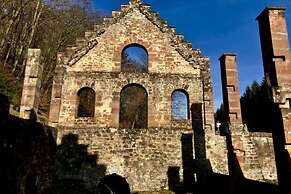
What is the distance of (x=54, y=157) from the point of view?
14.6m

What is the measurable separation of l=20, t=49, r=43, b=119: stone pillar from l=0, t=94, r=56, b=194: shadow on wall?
0.47 m

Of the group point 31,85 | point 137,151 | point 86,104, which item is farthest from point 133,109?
point 31,85

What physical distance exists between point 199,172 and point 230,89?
4103mm

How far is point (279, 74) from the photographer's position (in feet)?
28.4

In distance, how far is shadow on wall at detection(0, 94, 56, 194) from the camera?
370 inches

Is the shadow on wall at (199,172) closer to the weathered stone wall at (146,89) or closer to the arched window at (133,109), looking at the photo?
the weathered stone wall at (146,89)

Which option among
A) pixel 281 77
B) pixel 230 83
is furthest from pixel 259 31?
pixel 230 83

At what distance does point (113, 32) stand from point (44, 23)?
10.3m

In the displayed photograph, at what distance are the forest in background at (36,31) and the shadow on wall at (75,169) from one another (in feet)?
18.6

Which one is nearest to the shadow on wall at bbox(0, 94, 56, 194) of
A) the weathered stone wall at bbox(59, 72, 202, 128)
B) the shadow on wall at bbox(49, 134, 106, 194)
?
the shadow on wall at bbox(49, 134, 106, 194)

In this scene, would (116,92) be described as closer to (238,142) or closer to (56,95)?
(56,95)

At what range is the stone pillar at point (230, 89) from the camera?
13461mm

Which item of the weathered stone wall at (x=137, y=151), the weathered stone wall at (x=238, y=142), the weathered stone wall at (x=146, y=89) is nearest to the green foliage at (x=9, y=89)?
the weathered stone wall at (x=146, y=89)

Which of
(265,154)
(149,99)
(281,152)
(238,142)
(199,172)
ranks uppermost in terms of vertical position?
(149,99)
